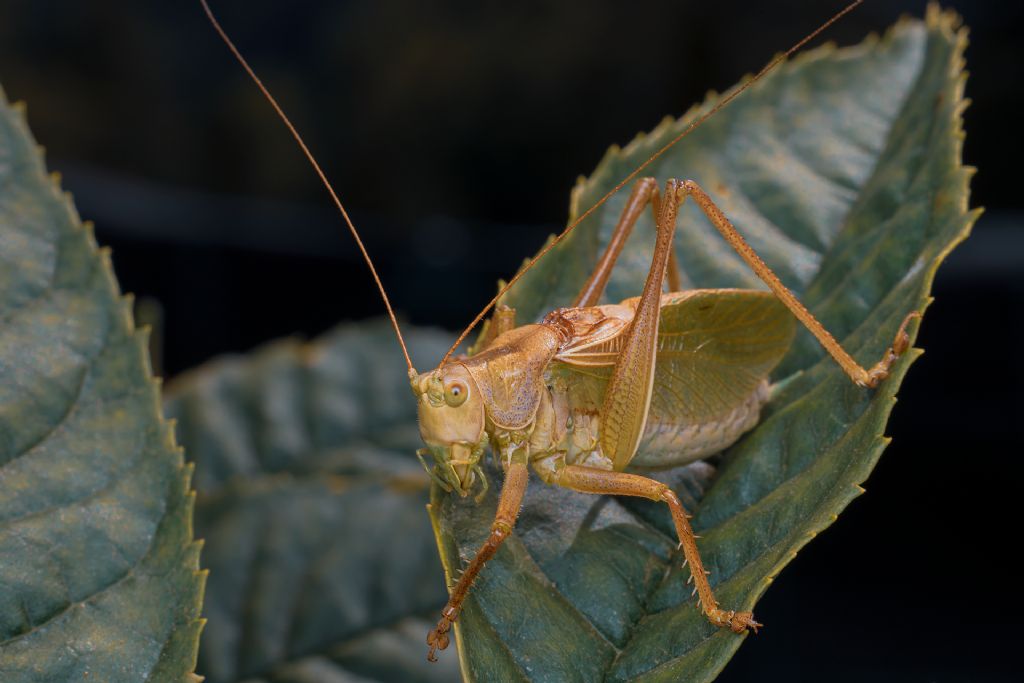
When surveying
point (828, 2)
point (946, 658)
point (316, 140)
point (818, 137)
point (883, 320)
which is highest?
point (316, 140)

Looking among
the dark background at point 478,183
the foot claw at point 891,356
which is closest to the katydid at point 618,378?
the foot claw at point 891,356

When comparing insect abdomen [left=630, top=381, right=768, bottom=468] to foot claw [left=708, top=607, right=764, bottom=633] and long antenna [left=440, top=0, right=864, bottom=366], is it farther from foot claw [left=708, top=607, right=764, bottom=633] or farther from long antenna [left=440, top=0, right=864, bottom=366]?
foot claw [left=708, top=607, right=764, bottom=633]

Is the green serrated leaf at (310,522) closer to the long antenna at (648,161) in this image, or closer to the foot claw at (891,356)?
the long antenna at (648,161)

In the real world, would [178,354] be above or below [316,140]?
below

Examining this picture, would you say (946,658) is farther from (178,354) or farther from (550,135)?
(178,354)

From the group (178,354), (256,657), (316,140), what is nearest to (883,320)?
(256,657)

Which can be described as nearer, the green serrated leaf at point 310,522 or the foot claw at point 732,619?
the foot claw at point 732,619
